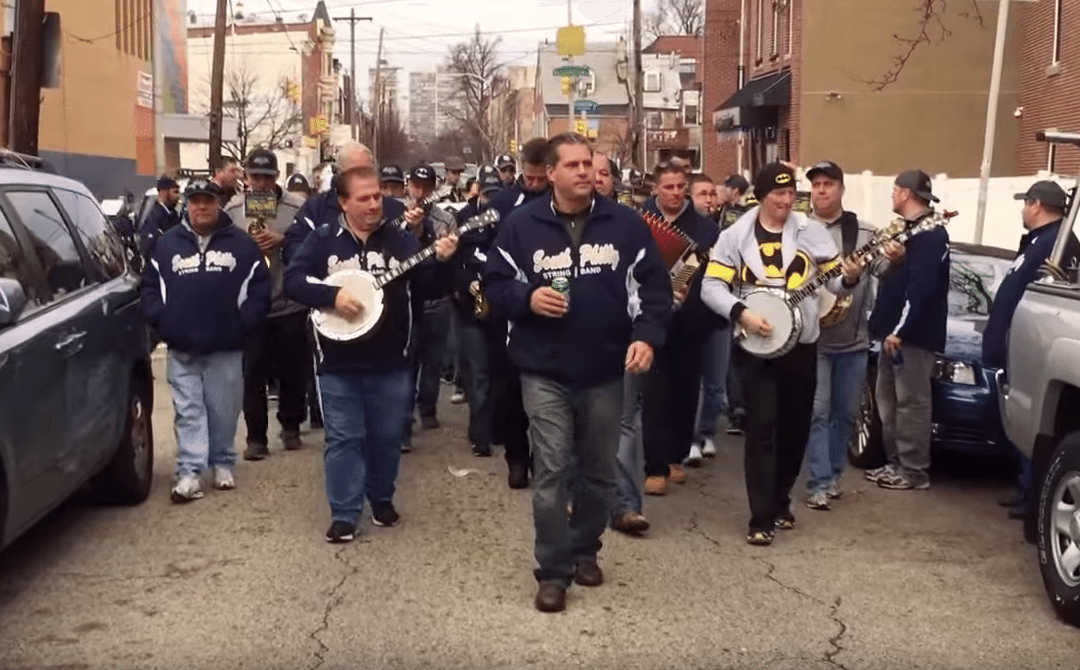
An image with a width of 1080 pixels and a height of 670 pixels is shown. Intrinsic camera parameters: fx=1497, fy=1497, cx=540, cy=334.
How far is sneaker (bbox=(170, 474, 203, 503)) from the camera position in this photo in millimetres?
8688

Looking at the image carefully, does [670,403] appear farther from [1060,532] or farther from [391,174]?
[391,174]

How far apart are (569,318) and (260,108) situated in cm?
7105

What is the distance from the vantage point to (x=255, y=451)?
33.7 feet

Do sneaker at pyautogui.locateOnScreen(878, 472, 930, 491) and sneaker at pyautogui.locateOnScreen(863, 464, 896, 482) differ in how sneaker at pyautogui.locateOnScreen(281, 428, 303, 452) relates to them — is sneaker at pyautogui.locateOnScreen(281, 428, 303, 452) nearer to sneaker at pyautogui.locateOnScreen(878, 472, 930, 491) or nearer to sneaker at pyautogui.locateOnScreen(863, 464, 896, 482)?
sneaker at pyautogui.locateOnScreen(863, 464, 896, 482)

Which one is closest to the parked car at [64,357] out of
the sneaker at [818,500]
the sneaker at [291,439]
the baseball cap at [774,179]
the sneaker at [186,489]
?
the sneaker at [186,489]

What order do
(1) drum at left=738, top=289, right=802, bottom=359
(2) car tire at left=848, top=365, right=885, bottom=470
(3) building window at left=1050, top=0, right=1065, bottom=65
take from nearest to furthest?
(1) drum at left=738, top=289, right=802, bottom=359
(2) car tire at left=848, top=365, right=885, bottom=470
(3) building window at left=1050, top=0, right=1065, bottom=65

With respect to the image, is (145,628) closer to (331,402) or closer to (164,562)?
(164,562)

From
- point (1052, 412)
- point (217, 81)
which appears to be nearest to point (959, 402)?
point (1052, 412)

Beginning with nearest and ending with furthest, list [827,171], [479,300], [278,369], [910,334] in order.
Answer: [827,171]
[910,334]
[479,300]
[278,369]

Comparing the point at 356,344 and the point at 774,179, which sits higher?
the point at 774,179

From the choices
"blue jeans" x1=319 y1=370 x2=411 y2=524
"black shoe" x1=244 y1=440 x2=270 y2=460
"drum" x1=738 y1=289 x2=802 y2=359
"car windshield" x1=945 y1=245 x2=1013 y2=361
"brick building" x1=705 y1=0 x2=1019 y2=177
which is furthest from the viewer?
"brick building" x1=705 y1=0 x2=1019 y2=177

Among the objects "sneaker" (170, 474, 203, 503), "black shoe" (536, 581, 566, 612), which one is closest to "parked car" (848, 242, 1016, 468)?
"black shoe" (536, 581, 566, 612)

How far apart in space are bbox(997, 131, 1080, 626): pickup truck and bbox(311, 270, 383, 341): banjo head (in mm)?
3141

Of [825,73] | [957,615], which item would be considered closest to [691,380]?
[957,615]
